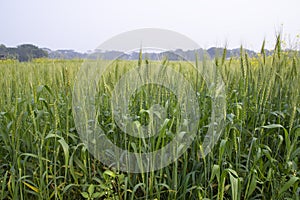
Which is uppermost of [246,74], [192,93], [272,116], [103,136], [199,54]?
[199,54]

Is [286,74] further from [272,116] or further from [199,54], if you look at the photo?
[199,54]

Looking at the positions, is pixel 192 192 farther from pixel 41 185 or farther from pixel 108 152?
pixel 41 185

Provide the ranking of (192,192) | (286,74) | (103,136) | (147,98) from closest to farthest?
(192,192) < (103,136) < (147,98) < (286,74)

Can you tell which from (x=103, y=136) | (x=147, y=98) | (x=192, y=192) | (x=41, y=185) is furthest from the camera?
(x=147, y=98)

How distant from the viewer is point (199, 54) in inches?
74.5

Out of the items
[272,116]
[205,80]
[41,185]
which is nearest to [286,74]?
[272,116]

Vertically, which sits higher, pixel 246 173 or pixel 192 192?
pixel 246 173

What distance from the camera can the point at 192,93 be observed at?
1.77 metres

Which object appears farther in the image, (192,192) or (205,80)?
(205,80)

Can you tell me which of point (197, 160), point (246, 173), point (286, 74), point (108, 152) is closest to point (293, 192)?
point (246, 173)

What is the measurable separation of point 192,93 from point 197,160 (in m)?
0.42

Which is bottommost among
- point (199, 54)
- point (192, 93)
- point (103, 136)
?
point (103, 136)

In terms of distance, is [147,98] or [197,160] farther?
[147,98]

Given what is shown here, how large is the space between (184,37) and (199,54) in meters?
0.16
